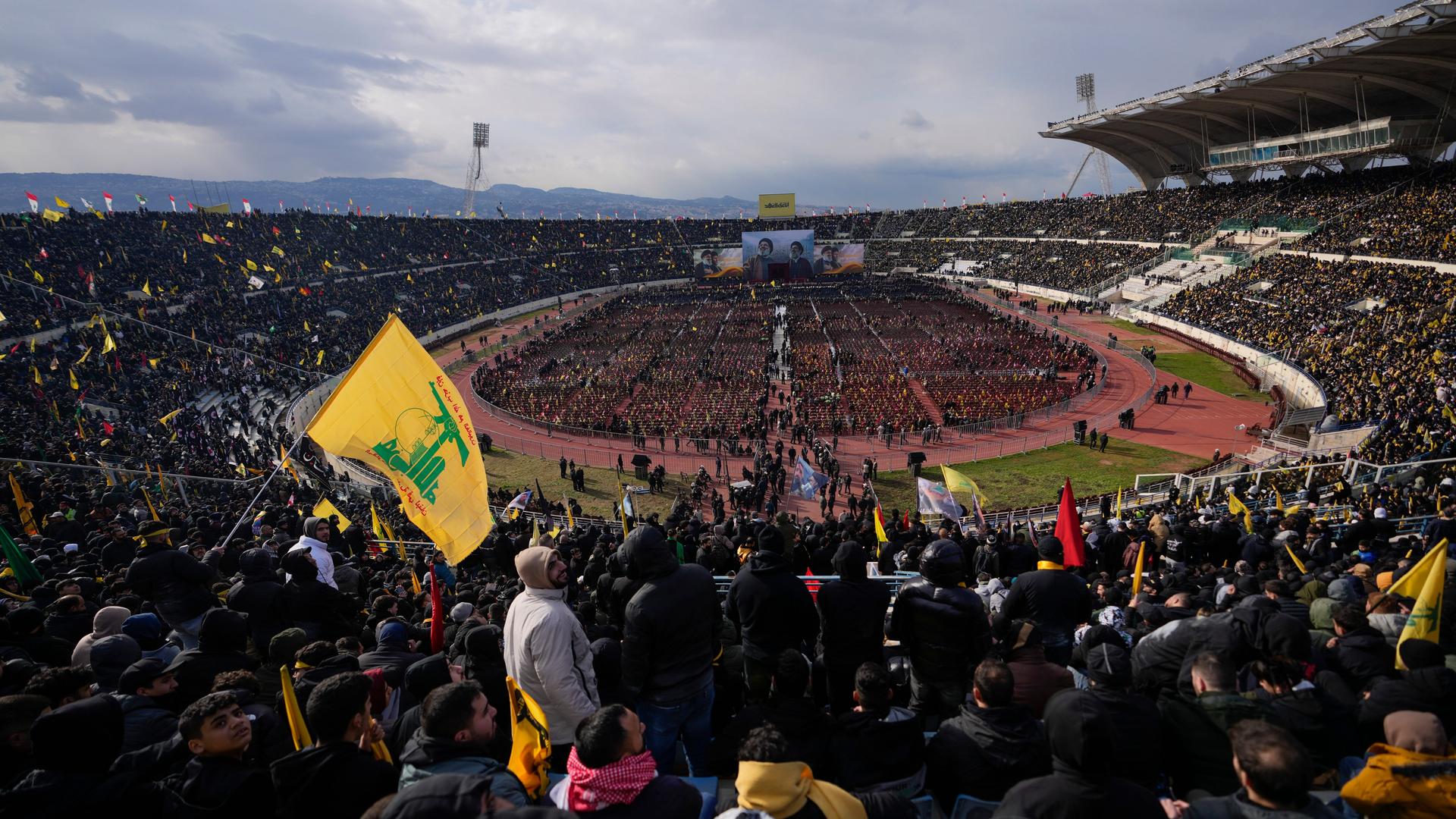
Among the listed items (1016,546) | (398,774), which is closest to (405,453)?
(398,774)

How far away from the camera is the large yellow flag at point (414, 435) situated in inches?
262

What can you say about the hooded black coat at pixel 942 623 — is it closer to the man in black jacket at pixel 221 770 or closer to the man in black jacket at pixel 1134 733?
the man in black jacket at pixel 1134 733

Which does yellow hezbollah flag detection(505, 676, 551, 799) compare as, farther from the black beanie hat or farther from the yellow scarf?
the black beanie hat

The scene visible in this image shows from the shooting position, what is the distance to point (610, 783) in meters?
2.89

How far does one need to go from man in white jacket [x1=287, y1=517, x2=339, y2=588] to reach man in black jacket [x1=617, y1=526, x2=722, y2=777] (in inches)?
189

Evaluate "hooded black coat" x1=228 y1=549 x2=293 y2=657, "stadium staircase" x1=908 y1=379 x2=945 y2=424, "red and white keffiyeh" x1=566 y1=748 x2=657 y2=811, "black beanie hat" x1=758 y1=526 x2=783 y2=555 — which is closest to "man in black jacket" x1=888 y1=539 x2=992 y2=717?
"black beanie hat" x1=758 y1=526 x2=783 y2=555

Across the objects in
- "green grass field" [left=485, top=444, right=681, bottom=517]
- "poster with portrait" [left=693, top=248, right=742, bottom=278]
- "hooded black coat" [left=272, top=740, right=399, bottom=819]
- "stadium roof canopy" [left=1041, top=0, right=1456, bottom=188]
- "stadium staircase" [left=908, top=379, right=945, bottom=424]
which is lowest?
"green grass field" [left=485, top=444, right=681, bottom=517]

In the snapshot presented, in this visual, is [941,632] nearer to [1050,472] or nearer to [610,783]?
[610,783]

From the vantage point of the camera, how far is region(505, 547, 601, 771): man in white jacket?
161 inches

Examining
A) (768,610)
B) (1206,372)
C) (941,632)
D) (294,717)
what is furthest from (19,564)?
(1206,372)

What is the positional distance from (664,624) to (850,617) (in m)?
1.45

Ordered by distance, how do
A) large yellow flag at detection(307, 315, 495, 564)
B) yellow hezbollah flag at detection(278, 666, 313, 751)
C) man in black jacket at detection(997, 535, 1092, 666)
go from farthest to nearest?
large yellow flag at detection(307, 315, 495, 564), man in black jacket at detection(997, 535, 1092, 666), yellow hezbollah flag at detection(278, 666, 313, 751)

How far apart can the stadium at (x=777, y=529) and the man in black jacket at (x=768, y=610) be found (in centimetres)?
3

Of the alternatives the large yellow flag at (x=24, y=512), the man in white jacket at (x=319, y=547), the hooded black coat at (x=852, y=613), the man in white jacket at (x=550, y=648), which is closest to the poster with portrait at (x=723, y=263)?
the large yellow flag at (x=24, y=512)
